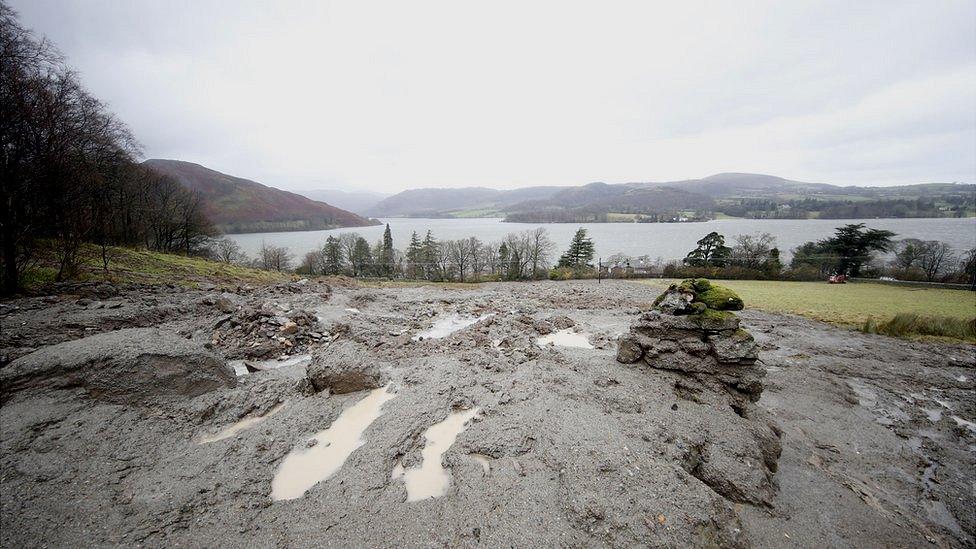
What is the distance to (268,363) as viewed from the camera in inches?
400

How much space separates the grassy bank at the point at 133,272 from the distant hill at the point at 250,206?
9311 centimetres

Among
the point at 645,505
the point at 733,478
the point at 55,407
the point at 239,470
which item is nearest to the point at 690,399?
the point at 733,478

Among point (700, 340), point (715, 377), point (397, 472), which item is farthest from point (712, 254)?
point (397, 472)

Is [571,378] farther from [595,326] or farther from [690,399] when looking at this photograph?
[595,326]

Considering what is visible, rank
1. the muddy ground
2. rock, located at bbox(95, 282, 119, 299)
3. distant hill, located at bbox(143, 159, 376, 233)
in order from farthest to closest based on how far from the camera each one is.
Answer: distant hill, located at bbox(143, 159, 376, 233) → rock, located at bbox(95, 282, 119, 299) → the muddy ground

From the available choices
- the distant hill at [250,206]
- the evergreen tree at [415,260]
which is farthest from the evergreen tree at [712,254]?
the distant hill at [250,206]

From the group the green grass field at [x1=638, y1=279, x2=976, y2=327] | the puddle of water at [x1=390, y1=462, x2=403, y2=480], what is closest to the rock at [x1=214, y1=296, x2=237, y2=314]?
the puddle of water at [x1=390, y1=462, x2=403, y2=480]

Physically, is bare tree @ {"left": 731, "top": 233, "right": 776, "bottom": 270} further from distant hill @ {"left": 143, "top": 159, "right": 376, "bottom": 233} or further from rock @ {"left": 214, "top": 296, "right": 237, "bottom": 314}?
distant hill @ {"left": 143, "top": 159, "right": 376, "bottom": 233}

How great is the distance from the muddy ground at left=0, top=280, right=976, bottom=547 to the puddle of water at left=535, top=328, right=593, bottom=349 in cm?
121

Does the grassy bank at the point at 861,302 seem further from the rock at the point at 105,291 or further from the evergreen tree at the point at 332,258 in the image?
the evergreen tree at the point at 332,258

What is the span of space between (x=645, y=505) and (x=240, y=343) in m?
12.4

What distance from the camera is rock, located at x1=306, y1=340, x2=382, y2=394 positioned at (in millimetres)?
7992

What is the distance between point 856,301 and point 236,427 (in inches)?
1312

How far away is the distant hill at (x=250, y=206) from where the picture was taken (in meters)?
106
